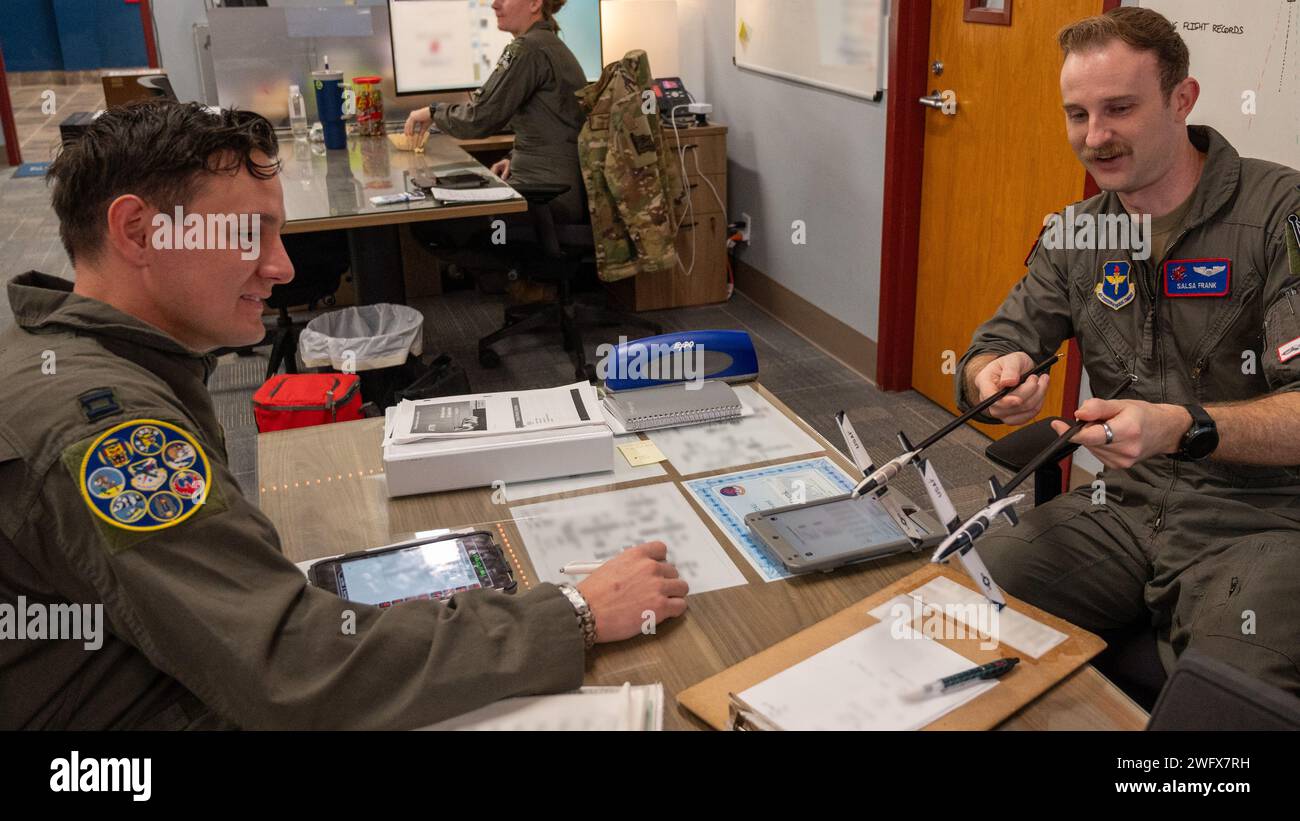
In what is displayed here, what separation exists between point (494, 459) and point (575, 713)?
0.60 metres

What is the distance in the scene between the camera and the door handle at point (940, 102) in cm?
351

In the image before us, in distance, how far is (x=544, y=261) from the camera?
4184 millimetres

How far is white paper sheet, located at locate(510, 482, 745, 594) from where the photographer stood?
57.5 inches

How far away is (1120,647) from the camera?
1706 mm

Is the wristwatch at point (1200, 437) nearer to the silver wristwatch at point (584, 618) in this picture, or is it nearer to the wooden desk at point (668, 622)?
the wooden desk at point (668, 622)

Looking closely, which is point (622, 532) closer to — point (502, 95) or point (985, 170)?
point (985, 170)

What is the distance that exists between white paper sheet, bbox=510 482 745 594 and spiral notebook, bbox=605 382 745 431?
0.21 m

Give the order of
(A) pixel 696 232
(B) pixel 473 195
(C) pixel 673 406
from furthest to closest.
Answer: (A) pixel 696 232 → (B) pixel 473 195 → (C) pixel 673 406

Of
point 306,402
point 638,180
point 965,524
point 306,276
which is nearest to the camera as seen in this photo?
point 965,524

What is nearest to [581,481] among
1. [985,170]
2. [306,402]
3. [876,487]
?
[876,487]

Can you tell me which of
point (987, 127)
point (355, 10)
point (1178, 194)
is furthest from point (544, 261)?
point (1178, 194)

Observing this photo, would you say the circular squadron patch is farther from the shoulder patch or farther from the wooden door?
the shoulder patch

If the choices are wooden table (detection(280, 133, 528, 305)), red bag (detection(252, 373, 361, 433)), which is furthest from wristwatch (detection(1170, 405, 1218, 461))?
wooden table (detection(280, 133, 528, 305))

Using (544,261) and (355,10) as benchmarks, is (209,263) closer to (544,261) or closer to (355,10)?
(544,261)
